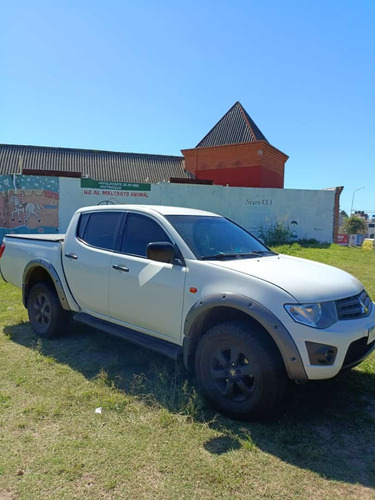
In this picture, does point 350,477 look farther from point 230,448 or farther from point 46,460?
point 46,460

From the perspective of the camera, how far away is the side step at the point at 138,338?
3.61 m

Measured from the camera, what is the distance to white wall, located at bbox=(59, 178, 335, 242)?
15.5 meters

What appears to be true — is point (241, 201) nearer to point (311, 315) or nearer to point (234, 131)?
point (234, 131)

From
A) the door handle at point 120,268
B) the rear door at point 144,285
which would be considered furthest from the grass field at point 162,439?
the door handle at point 120,268

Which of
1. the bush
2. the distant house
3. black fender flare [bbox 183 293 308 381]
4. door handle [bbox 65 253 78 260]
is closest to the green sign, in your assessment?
the distant house

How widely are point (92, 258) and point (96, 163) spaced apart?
34188 mm

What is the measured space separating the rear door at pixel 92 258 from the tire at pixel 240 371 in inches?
58.2

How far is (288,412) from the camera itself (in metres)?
3.37

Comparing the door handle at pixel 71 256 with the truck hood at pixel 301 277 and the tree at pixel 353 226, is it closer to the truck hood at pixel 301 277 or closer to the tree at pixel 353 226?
the truck hood at pixel 301 277

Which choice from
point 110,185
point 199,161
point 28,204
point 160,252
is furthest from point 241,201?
point 160,252

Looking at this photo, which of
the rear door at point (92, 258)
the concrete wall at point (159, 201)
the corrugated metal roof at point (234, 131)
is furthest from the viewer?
the corrugated metal roof at point (234, 131)

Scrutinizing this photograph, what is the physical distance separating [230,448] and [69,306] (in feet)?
9.16

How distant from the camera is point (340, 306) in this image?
3152 millimetres

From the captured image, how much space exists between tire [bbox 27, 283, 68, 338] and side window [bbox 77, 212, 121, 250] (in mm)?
946
